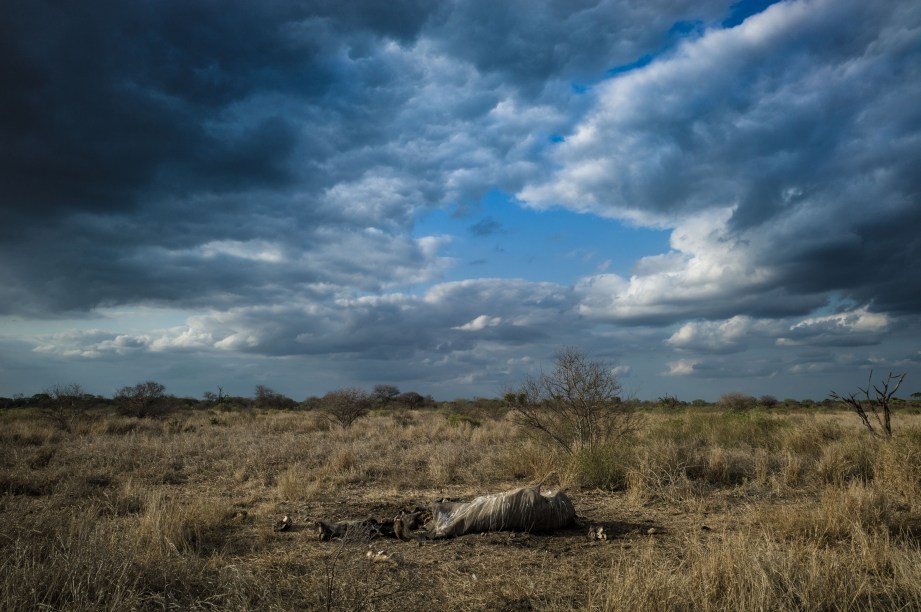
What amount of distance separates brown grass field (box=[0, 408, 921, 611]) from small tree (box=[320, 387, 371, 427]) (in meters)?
11.1

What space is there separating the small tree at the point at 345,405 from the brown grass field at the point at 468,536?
11.1 metres

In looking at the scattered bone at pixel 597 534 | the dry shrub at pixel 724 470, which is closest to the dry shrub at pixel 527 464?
the dry shrub at pixel 724 470

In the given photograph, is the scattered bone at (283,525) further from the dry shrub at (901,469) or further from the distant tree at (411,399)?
the distant tree at (411,399)

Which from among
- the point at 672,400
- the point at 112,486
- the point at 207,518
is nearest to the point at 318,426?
the point at 112,486

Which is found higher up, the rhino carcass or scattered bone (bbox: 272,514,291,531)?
the rhino carcass

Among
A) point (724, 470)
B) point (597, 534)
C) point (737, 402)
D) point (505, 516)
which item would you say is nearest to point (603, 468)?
point (724, 470)

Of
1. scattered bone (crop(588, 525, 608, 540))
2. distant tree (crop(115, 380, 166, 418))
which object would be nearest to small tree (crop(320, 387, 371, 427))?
distant tree (crop(115, 380, 166, 418))

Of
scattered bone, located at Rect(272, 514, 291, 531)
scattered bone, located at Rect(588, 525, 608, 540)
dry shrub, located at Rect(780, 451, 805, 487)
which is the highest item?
dry shrub, located at Rect(780, 451, 805, 487)

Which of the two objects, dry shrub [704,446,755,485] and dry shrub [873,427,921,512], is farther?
dry shrub [704,446,755,485]

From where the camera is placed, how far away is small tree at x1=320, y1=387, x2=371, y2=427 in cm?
2675

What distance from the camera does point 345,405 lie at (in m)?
27.0

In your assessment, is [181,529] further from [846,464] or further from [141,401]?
[141,401]

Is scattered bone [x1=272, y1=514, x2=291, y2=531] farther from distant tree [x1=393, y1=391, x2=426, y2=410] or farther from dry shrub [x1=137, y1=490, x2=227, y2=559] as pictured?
distant tree [x1=393, y1=391, x2=426, y2=410]

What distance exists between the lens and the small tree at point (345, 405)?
87.8 ft
